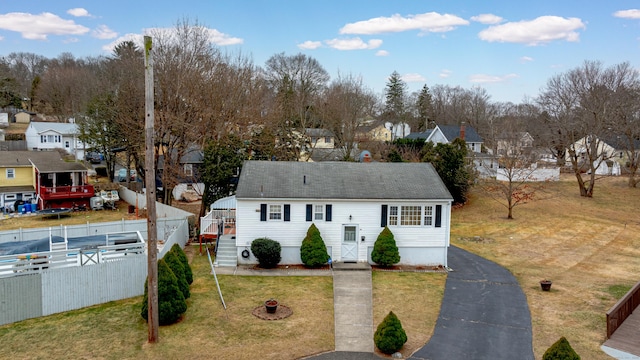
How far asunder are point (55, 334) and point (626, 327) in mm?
19382

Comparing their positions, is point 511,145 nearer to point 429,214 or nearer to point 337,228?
point 429,214

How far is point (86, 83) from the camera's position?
225 ft

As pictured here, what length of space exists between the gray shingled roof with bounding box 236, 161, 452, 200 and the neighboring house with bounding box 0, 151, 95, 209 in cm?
2218

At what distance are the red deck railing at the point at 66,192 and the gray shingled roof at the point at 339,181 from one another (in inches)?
857

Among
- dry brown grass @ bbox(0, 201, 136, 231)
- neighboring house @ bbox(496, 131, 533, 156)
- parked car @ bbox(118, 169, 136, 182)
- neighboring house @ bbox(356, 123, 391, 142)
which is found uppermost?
neighboring house @ bbox(356, 123, 391, 142)

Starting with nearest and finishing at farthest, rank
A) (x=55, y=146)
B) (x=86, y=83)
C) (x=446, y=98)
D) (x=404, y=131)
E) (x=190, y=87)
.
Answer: (x=190, y=87)
(x=55, y=146)
(x=86, y=83)
(x=404, y=131)
(x=446, y=98)

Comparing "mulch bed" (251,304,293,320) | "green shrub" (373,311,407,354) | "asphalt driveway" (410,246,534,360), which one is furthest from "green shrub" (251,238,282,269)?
"green shrub" (373,311,407,354)

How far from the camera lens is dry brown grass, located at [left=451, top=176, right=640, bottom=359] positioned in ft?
55.3

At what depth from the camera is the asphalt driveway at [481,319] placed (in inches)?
572

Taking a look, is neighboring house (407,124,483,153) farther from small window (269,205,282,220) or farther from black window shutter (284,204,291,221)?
small window (269,205,282,220)

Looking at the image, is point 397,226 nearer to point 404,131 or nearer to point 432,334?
point 432,334

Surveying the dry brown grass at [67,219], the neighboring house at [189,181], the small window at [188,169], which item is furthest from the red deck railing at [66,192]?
the small window at [188,169]

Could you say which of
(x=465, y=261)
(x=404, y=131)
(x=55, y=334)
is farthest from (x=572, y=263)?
(x=404, y=131)

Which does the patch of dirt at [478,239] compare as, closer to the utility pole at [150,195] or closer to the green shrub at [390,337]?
the green shrub at [390,337]
